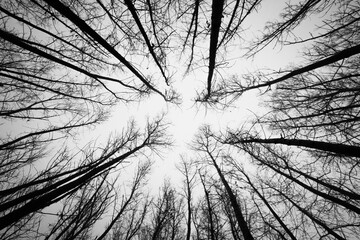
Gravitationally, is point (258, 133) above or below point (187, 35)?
below

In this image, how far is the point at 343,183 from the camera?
4988 mm

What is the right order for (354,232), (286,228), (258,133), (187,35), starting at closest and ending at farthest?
(187,35), (354,232), (258,133), (286,228)

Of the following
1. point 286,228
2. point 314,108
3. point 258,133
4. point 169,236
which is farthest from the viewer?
point 169,236

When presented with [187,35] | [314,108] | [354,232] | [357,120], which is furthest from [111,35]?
[354,232]

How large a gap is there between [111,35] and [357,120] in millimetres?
6769

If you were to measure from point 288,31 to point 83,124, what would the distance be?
23.9 feet

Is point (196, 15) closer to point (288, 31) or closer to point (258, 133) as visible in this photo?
point (288, 31)

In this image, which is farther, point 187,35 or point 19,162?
point 19,162

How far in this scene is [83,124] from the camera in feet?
19.0

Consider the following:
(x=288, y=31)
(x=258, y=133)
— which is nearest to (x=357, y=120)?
(x=258, y=133)

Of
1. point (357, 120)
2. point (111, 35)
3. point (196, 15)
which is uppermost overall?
point (111, 35)

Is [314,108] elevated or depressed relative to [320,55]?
depressed

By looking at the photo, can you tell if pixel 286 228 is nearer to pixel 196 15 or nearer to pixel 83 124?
pixel 196 15

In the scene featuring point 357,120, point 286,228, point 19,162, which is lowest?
point 286,228
